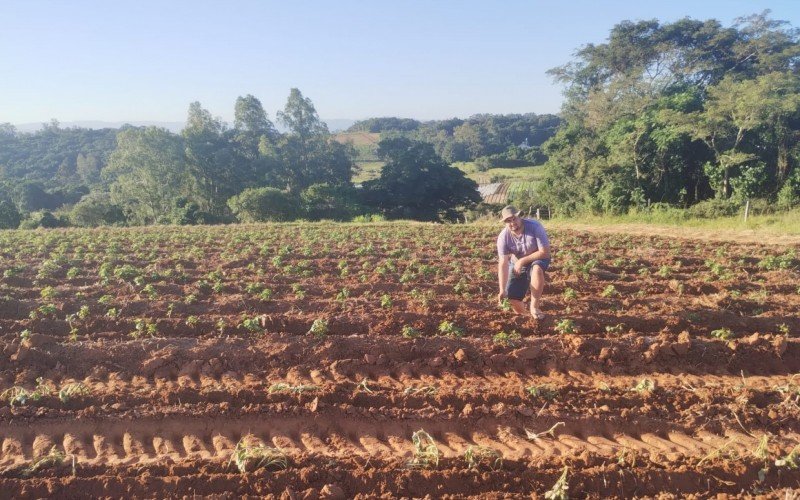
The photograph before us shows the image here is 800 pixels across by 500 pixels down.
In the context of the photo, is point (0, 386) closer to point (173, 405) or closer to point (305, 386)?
point (173, 405)

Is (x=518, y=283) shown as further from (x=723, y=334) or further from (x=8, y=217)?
(x=8, y=217)

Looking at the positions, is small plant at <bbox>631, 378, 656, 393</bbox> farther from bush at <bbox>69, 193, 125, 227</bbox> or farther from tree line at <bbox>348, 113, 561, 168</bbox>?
tree line at <bbox>348, 113, 561, 168</bbox>

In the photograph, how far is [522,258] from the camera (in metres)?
6.26

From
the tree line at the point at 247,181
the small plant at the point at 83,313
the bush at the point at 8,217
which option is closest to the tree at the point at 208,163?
the tree line at the point at 247,181

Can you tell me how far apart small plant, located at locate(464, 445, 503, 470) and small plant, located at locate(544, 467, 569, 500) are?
1.50ft

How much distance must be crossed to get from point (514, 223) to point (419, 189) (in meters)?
27.1

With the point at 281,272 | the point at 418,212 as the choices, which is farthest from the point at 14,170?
the point at 281,272

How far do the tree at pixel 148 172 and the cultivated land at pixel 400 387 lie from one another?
24632 mm

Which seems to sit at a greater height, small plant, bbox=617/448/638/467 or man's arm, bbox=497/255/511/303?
man's arm, bbox=497/255/511/303

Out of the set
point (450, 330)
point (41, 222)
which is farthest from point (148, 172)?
point (450, 330)

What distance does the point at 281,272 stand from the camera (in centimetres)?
1050

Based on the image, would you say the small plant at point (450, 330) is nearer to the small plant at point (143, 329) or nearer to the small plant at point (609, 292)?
the small plant at point (609, 292)

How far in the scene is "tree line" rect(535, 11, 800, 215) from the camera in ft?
59.4

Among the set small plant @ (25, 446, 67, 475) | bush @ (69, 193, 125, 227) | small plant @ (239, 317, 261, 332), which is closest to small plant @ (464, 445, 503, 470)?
small plant @ (25, 446, 67, 475)
